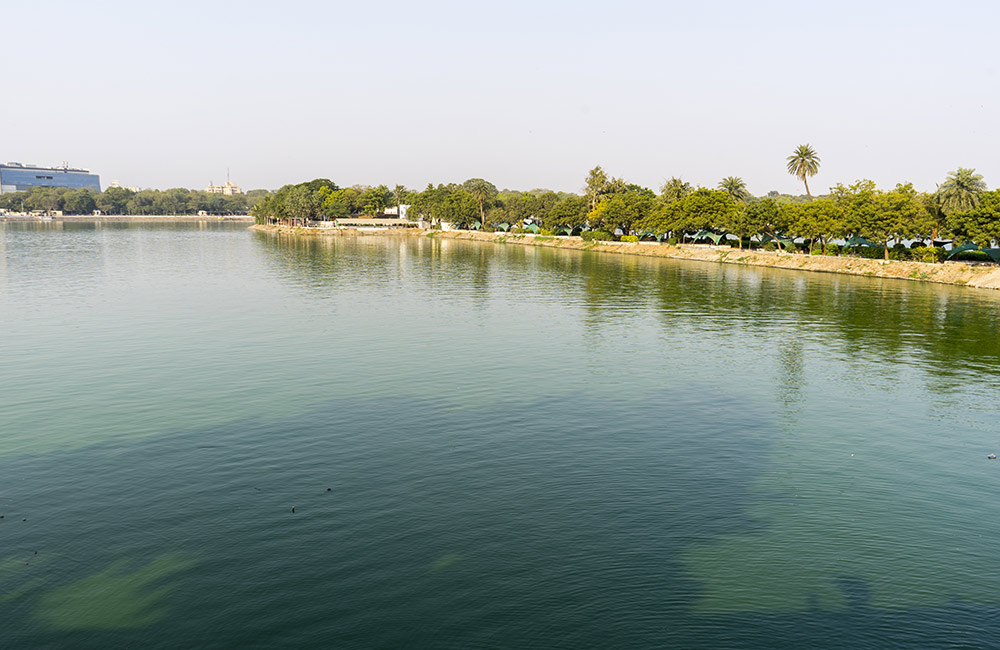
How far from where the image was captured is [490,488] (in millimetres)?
24469

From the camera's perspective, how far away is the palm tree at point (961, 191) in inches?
4321

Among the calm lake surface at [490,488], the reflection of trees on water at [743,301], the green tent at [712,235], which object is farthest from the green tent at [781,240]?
the calm lake surface at [490,488]

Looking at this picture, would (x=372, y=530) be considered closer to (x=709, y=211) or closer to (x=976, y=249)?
(x=976, y=249)

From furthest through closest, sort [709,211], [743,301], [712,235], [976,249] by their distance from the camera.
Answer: [712,235], [709,211], [976,249], [743,301]

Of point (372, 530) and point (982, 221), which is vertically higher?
point (982, 221)

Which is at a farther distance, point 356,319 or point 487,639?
point 356,319

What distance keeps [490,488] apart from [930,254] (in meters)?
120

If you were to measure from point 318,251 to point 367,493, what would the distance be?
151m

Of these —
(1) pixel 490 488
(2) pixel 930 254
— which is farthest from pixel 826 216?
(1) pixel 490 488

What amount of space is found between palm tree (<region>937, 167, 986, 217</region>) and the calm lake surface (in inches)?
2643

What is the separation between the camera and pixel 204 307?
6731 cm

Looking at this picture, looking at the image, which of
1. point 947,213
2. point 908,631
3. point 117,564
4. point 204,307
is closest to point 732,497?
point 908,631

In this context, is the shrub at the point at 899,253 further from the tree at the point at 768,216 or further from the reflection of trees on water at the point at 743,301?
the tree at the point at 768,216

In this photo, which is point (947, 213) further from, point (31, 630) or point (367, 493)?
point (31, 630)
